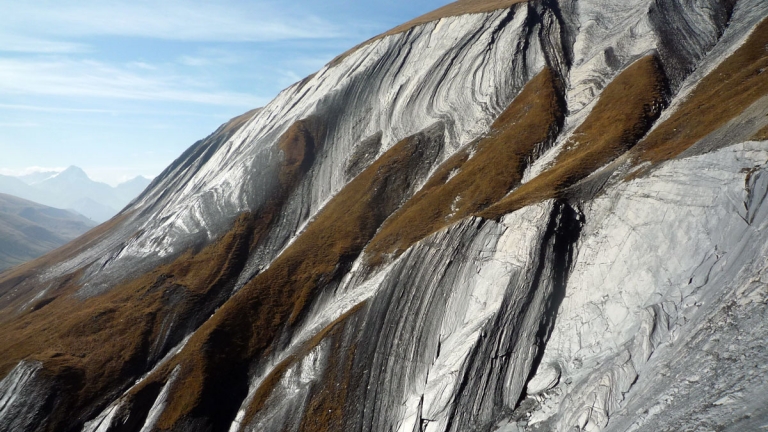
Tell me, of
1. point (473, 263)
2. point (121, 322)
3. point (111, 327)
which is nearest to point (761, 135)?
point (473, 263)

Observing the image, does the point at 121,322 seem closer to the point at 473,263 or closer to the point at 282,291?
the point at 282,291

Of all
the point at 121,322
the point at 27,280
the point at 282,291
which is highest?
the point at 27,280

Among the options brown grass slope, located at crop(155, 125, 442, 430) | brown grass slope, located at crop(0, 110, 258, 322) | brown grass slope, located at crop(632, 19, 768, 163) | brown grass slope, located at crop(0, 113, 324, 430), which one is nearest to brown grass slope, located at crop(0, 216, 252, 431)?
Answer: brown grass slope, located at crop(0, 113, 324, 430)

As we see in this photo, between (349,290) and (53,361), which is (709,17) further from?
(53,361)

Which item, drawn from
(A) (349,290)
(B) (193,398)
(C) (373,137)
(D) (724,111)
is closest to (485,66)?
(C) (373,137)

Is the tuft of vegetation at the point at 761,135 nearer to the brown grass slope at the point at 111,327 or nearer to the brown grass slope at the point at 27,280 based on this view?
the brown grass slope at the point at 111,327

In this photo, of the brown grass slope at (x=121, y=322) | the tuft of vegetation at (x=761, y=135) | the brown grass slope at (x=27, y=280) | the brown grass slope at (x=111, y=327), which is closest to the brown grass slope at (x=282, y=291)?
the brown grass slope at (x=121, y=322)
